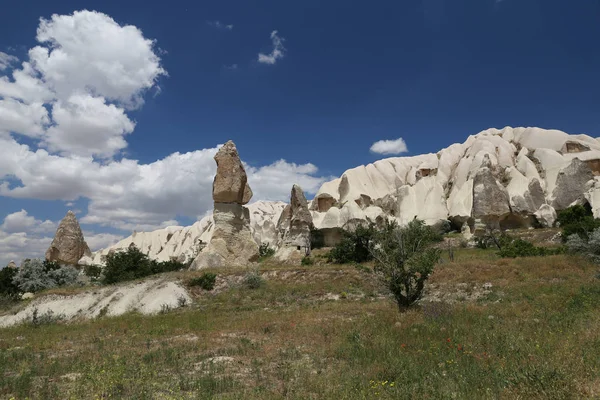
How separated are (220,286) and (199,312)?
4955 mm

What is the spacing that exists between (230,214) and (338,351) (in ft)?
70.0

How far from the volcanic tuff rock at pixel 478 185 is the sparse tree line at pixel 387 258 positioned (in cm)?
554

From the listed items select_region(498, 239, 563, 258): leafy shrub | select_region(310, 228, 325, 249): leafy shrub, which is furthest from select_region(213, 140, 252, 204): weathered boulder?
select_region(310, 228, 325, 249): leafy shrub

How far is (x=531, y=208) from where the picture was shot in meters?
43.8

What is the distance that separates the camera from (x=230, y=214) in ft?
92.9

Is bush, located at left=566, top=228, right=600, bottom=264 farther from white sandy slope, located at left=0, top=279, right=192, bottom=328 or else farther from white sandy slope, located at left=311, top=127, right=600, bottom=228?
white sandy slope, located at left=311, top=127, right=600, bottom=228

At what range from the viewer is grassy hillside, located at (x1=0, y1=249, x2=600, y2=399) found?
538 cm

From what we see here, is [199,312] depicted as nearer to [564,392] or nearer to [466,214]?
[564,392]

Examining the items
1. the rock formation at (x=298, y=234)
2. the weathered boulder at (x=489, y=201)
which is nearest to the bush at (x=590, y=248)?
the weathered boulder at (x=489, y=201)

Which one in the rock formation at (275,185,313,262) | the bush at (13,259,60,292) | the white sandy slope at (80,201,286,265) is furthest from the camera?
the white sandy slope at (80,201,286,265)

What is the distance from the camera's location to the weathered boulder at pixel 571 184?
140 ft

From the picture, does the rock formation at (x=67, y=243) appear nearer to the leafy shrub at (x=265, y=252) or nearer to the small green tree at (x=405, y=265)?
the leafy shrub at (x=265, y=252)

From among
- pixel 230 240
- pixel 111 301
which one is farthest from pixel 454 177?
pixel 111 301

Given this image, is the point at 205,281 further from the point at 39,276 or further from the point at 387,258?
the point at 39,276
